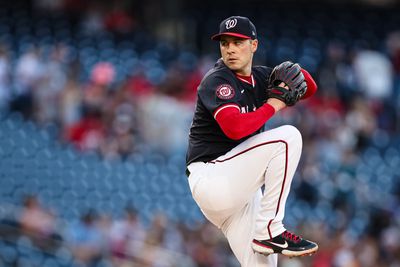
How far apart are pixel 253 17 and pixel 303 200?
17.9 ft

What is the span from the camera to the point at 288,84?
18.3 feet

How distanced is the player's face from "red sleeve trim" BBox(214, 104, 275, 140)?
33 cm

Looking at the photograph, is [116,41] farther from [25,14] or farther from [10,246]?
[10,246]

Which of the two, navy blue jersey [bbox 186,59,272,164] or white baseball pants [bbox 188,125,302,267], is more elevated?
navy blue jersey [bbox 186,59,272,164]

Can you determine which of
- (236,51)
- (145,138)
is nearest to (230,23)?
(236,51)

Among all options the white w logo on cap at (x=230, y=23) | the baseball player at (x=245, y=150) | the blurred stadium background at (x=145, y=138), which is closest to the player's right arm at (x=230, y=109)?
the baseball player at (x=245, y=150)

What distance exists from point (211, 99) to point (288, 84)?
448mm

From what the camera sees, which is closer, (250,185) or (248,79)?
(250,185)

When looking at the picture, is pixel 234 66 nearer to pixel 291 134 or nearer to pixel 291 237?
pixel 291 134

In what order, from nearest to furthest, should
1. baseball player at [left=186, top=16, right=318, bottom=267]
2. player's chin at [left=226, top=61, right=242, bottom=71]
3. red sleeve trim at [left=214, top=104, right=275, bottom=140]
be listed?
red sleeve trim at [left=214, top=104, right=275, bottom=140] → baseball player at [left=186, top=16, right=318, bottom=267] → player's chin at [left=226, top=61, right=242, bottom=71]

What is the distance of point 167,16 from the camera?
53.9 ft

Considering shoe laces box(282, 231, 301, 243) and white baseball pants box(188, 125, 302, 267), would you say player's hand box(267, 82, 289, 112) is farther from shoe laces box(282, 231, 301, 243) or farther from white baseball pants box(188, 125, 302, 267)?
shoe laces box(282, 231, 301, 243)

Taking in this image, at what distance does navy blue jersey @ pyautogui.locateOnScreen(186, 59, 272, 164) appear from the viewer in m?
5.63

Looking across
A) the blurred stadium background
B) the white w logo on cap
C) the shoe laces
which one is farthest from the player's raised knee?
the blurred stadium background
